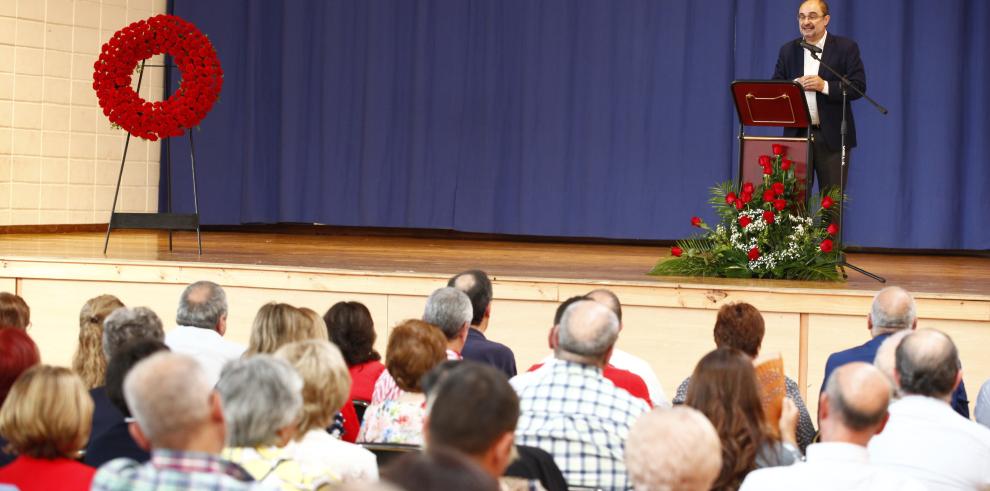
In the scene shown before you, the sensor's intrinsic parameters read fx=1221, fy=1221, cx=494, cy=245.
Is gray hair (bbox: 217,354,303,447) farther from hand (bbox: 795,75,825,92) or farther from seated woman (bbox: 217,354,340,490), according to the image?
hand (bbox: 795,75,825,92)

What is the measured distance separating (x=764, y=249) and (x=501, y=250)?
8.92 ft

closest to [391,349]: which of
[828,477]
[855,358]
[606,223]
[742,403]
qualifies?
[742,403]

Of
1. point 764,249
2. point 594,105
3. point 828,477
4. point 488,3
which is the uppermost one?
point 488,3

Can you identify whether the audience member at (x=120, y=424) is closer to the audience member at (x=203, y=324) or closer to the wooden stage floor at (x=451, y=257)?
the audience member at (x=203, y=324)

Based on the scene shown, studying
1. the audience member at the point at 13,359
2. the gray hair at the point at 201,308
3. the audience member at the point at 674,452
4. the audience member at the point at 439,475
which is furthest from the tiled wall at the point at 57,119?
the audience member at the point at 439,475

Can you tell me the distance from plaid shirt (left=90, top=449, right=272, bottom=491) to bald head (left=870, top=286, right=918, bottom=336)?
8.71ft

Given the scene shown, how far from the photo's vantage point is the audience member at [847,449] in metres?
2.46

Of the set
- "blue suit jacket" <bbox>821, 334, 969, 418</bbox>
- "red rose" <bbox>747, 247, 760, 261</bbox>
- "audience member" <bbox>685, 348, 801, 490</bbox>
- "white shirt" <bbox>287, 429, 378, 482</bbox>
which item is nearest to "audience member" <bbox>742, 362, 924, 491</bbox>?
"audience member" <bbox>685, 348, 801, 490</bbox>

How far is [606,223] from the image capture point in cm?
938

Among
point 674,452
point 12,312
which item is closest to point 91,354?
point 12,312

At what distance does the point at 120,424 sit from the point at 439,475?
5.57ft

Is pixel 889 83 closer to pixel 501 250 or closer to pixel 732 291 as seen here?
pixel 501 250

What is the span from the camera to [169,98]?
6980mm

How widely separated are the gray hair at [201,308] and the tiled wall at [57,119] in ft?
17.1
